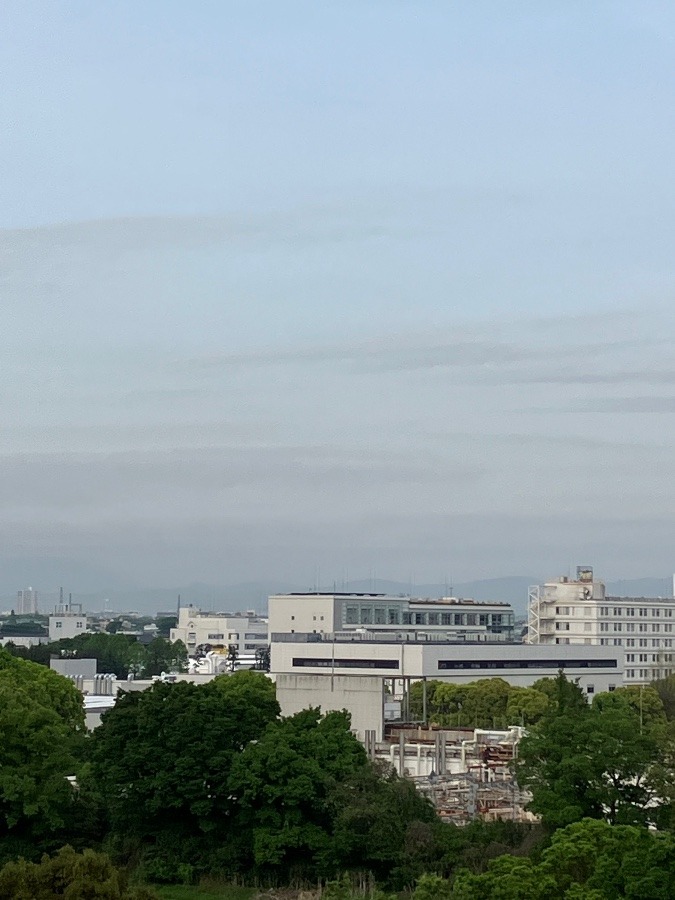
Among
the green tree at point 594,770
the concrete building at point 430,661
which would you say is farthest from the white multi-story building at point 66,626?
the green tree at point 594,770

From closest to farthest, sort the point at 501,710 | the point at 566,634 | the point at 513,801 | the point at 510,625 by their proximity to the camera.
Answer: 1. the point at 513,801
2. the point at 501,710
3. the point at 566,634
4. the point at 510,625

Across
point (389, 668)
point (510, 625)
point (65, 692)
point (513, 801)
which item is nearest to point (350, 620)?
point (510, 625)

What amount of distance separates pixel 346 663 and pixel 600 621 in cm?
2732

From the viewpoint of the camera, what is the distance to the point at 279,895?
32.6m

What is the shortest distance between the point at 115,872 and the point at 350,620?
87.1m

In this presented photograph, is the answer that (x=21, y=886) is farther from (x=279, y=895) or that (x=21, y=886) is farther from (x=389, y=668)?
(x=389, y=668)

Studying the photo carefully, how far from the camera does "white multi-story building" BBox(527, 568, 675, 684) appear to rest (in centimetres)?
9719

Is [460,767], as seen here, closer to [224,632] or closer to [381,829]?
[381,829]

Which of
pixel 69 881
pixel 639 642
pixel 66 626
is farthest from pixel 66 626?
pixel 69 881

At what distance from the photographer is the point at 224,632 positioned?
159 metres

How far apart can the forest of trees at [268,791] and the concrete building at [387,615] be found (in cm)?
6093

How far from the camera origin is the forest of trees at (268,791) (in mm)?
31062

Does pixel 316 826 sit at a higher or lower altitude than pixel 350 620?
lower

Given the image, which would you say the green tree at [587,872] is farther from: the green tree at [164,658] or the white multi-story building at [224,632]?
the white multi-story building at [224,632]
